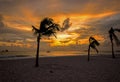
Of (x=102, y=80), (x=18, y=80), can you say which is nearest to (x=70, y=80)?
(x=102, y=80)

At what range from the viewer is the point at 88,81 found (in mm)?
11383

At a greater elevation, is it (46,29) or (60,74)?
(46,29)

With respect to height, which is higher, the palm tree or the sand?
the palm tree

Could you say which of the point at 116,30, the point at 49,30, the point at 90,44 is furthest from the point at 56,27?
the point at 116,30

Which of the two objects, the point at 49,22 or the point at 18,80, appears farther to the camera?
the point at 49,22

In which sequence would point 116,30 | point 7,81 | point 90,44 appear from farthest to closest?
point 116,30
point 90,44
point 7,81

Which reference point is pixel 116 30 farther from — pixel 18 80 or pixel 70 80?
pixel 18 80

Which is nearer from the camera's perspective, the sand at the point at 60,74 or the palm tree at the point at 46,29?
the sand at the point at 60,74

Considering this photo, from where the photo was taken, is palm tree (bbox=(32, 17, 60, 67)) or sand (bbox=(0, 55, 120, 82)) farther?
palm tree (bbox=(32, 17, 60, 67))

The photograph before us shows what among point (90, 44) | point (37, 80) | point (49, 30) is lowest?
point (37, 80)

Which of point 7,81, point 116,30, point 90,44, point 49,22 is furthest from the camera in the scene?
point 116,30

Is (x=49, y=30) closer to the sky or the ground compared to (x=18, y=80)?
closer to the sky

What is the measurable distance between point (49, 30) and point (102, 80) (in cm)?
1047

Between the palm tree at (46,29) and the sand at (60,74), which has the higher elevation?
the palm tree at (46,29)
